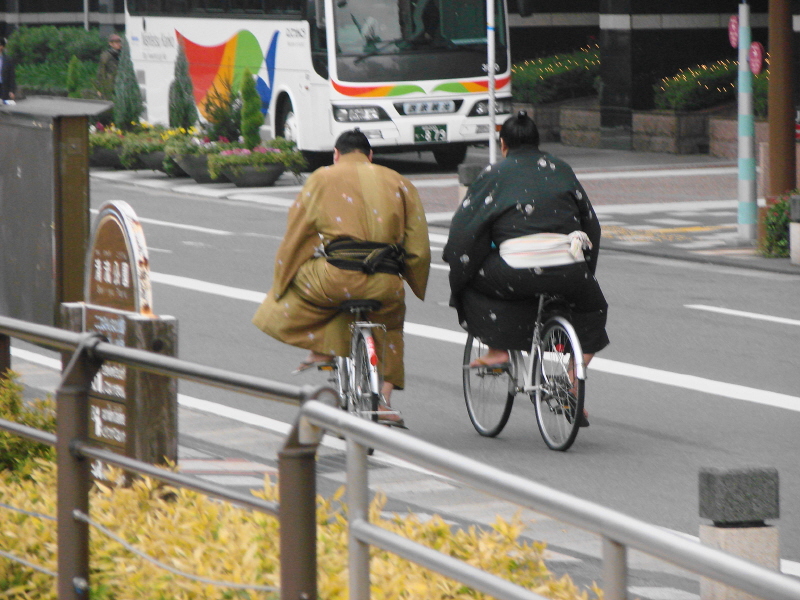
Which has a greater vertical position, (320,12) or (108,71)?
(320,12)

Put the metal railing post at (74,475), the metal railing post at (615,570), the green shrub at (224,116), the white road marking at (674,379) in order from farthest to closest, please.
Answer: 1. the green shrub at (224,116)
2. the white road marking at (674,379)
3. the metal railing post at (74,475)
4. the metal railing post at (615,570)

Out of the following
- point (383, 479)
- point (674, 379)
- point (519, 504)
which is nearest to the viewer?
point (519, 504)

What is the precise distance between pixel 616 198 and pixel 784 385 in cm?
1089

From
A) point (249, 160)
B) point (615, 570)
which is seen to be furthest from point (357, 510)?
point (249, 160)

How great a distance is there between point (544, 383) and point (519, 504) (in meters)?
5.16

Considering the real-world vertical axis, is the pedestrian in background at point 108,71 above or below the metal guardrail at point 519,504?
above

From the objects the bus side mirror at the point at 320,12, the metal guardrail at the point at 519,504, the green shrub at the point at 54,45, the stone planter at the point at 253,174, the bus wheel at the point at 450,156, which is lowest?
the metal guardrail at the point at 519,504

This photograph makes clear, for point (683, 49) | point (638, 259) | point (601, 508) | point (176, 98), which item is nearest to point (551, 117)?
point (683, 49)

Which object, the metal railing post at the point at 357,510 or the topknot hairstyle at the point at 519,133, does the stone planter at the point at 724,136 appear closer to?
the topknot hairstyle at the point at 519,133

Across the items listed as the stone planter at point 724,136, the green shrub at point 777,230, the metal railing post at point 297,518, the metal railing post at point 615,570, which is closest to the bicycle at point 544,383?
the metal railing post at point 297,518

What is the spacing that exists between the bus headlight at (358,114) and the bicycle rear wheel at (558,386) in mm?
15087

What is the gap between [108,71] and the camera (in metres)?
28.7

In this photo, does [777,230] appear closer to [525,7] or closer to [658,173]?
[658,173]

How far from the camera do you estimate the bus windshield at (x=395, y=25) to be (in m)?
22.2
